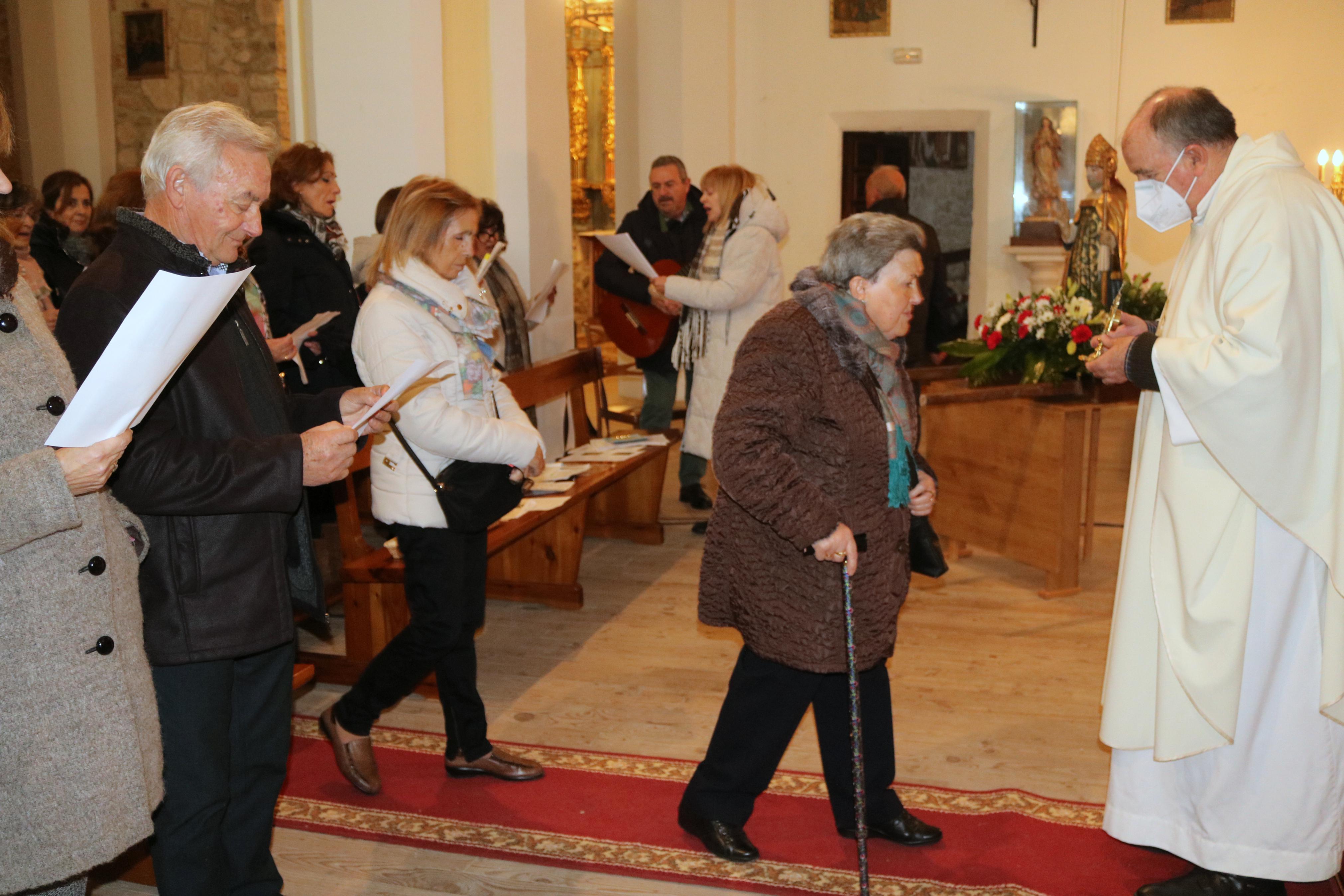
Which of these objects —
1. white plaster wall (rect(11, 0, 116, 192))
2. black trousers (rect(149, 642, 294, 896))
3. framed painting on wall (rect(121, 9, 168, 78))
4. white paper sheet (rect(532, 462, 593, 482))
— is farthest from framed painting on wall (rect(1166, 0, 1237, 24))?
black trousers (rect(149, 642, 294, 896))

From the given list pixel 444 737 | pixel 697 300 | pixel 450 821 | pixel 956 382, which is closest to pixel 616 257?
pixel 697 300

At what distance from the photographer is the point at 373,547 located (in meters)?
5.76

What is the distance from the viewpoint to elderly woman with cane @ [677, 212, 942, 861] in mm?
2562

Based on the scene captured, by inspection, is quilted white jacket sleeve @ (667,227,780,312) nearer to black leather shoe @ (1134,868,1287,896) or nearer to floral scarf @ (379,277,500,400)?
floral scarf @ (379,277,500,400)

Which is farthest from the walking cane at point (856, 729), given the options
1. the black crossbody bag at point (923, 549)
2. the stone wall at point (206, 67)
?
the stone wall at point (206, 67)

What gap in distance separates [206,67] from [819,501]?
7489 millimetres

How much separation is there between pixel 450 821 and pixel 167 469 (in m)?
1.57

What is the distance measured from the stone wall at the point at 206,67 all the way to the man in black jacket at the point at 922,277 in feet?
13.1

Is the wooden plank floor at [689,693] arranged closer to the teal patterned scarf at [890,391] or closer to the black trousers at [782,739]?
the black trousers at [782,739]

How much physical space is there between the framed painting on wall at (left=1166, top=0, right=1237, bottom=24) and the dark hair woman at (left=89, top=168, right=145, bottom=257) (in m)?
9.17

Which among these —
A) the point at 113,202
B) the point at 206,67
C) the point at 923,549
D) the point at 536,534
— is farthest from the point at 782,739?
the point at 206,67

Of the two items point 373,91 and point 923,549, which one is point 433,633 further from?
point 373,91

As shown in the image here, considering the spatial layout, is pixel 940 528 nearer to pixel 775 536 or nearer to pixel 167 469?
pixel 775 536

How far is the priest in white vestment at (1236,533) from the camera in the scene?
252 centimetres
